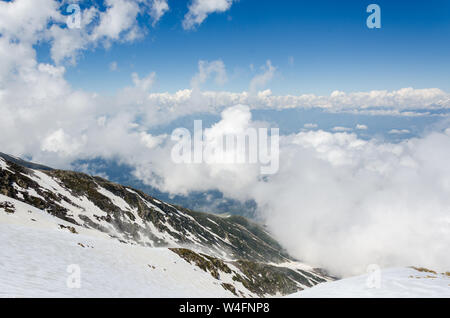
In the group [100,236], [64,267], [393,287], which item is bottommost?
[100,236]

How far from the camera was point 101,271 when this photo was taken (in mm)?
20375

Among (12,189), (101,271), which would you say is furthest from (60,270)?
(12,189)

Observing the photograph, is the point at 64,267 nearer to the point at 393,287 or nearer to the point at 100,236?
the point at 393,287

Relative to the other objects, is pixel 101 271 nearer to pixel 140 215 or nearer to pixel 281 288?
pixel 140 215

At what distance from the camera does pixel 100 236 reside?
49.9m

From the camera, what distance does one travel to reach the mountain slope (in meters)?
20.5

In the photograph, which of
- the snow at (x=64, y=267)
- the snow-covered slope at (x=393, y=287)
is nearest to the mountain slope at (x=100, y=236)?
the snow at (x=64, y=267)

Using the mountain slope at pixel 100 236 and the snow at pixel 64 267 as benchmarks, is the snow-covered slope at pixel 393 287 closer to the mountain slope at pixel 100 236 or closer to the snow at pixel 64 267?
the snow at pixel 64 267

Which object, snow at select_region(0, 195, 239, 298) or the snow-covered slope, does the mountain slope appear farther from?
the snow-covered slope

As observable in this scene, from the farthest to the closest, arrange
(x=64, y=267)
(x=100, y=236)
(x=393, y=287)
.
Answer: (x=100, y=236) < (x=64, y=267) < (x=393, y=287)

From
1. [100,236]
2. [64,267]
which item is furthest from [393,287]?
[100,236]

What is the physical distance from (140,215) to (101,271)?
84.9m

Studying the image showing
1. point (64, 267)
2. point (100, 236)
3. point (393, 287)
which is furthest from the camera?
point (100, 236)
